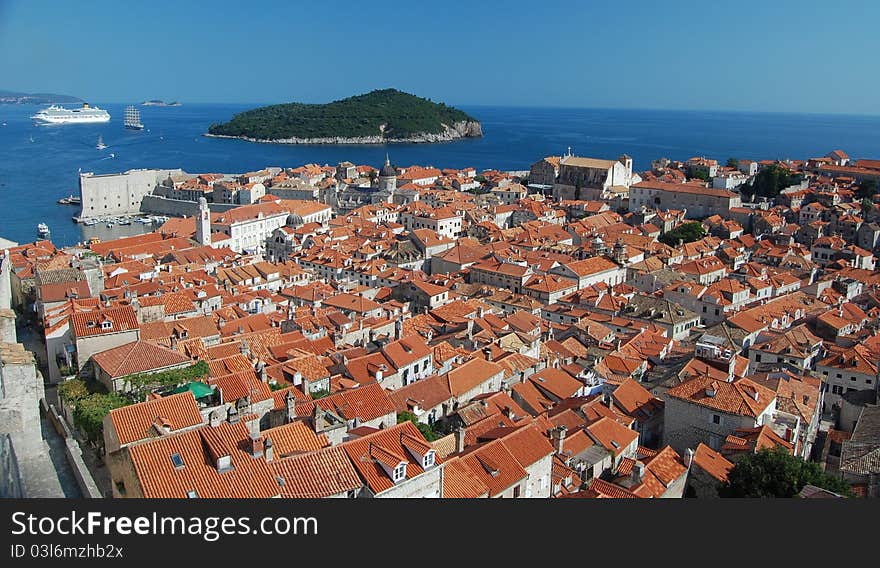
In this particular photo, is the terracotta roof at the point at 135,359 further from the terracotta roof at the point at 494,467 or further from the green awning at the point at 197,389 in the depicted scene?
the terracotta roof at the point at 494,467

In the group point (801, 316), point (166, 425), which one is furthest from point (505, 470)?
point (801, 316)

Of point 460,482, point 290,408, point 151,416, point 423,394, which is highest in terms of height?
point 151,416

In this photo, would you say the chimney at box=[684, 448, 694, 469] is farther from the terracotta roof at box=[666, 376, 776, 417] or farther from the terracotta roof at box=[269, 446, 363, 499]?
the terracotta roof at box=[269, 446, 363, 499]

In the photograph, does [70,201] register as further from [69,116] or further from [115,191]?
[69,116]

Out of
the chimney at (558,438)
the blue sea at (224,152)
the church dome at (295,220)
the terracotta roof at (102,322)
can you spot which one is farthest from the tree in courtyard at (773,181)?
the terracotta roof at (102,322)

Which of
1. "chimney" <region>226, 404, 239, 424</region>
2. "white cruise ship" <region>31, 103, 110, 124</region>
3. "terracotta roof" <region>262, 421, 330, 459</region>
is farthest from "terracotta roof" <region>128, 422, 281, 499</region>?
"white cruise ship" <region>31, 103, 110, 124</region>

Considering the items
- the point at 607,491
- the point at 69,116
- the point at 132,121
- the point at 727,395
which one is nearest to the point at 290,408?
the point at 607,491
